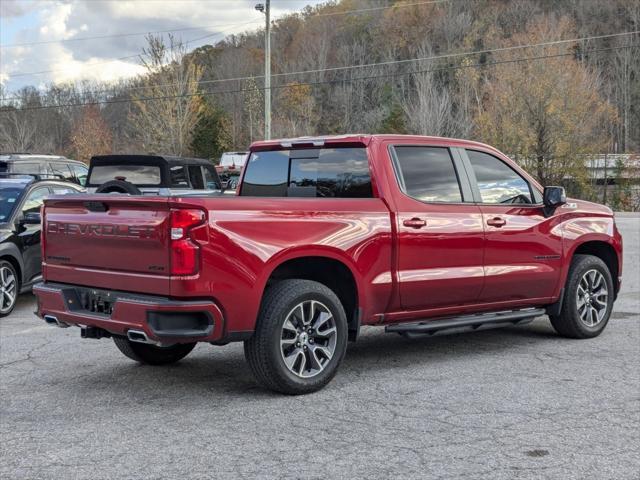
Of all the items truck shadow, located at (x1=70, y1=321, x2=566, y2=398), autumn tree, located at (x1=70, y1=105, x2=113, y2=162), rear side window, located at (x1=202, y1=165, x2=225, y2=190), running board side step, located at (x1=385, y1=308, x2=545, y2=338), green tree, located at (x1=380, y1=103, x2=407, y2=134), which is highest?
green tree, located at (x1=380, y1=103, x2=407, y2=134)

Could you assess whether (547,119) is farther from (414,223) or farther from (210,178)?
(414,223)

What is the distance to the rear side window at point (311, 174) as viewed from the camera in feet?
22.0

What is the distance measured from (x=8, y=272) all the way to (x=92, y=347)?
2.78m

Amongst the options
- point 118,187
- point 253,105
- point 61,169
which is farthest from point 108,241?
point 253,105

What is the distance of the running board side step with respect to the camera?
261 inches

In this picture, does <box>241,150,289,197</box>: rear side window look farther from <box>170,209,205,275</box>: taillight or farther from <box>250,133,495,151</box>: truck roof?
<box>170,209,205,275</box>: taillight

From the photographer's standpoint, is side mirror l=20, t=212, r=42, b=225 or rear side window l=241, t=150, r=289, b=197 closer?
rear side window l=241, t=150, r=289, b=197

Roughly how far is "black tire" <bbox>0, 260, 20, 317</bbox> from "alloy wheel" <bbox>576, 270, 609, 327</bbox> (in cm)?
663

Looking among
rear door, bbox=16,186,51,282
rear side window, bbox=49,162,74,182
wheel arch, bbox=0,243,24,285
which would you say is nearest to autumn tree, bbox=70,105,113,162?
rear side window, bbox=49,162,74,182

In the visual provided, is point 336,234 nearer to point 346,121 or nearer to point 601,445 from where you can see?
point 601,445

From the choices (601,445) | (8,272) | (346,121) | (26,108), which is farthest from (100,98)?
(601,445)

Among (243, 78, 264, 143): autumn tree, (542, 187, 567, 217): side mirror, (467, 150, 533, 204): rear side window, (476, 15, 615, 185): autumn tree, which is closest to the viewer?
(467, 150, 533, 204): rear side window

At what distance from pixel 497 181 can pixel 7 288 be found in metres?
6.10

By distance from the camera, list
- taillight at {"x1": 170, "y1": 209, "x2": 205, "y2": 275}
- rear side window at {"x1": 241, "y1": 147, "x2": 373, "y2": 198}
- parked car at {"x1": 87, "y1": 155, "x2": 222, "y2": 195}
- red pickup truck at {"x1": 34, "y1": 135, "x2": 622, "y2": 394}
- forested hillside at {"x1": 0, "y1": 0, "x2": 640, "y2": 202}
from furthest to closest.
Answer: forested hillside at {"x1": 0, "y1": 0, "x2": 640, "y2": 202}
parked car at {"x1": 87, "y1": 155, "x2": 222, "y2": 195}
rear side window at {"x1": 241, "y1": 147, "x2": 373, "y2": 198}
red pickup truck at {"x1": 34, "y1": 135, "x2": 622, "y2": 394}
taillight at {"x1": 170, "y1": 209, "x2": 205, "y2": 275}
